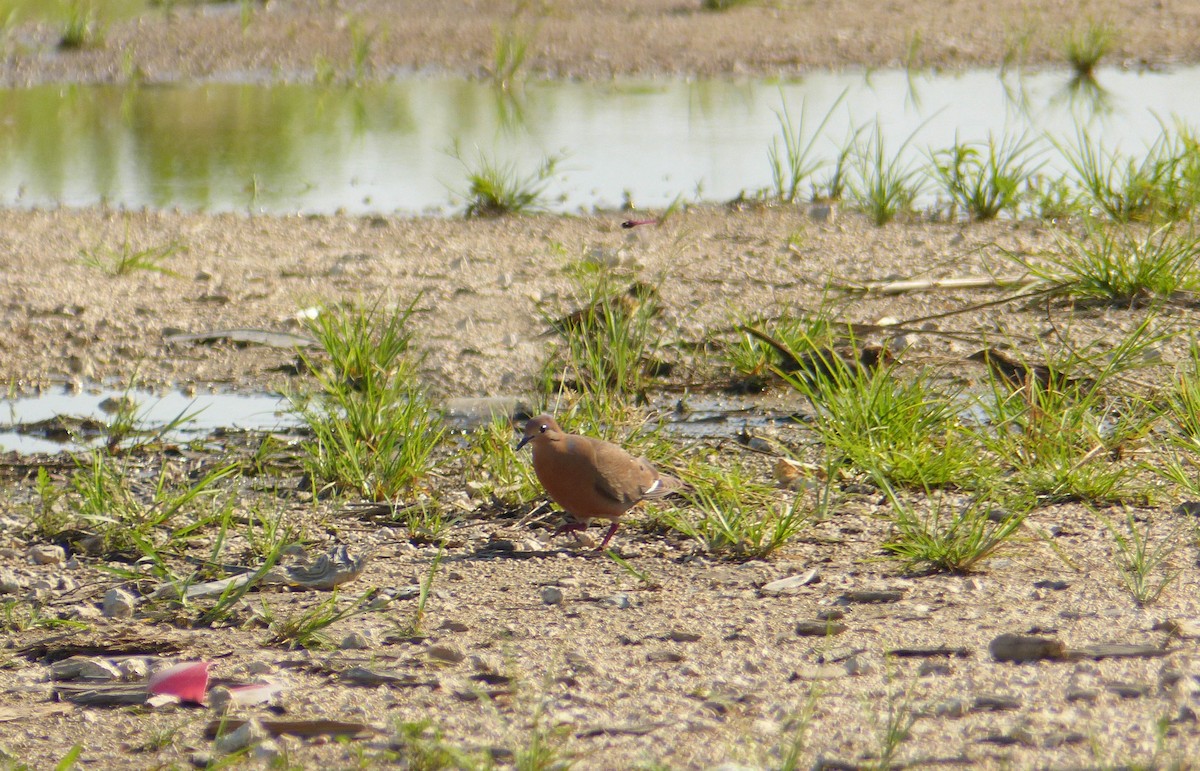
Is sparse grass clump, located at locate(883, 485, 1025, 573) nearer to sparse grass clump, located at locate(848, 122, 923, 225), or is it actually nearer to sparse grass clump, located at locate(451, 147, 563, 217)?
sparse grass clump, located at locate(848, 122, 923, 225)

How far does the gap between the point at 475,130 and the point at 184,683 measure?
25.0ft

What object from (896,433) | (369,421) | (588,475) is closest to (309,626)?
(588,475)

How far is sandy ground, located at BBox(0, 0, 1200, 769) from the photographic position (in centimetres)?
242

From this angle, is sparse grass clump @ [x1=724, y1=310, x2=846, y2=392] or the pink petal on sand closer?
the pink petal on sand

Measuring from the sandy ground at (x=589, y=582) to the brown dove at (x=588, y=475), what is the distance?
124 mm

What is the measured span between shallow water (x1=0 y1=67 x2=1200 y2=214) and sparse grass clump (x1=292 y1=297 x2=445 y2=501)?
3060mm

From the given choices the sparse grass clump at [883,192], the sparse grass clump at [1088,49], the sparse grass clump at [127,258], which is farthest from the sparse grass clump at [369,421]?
the sparse grass clump at [1088,49]

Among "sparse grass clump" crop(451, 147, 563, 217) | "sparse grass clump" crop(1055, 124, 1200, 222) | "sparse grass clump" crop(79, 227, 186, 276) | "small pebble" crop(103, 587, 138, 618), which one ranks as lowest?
"small pebble" crop(103, 587, 138, 618)

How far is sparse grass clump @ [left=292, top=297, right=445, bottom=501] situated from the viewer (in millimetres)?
3898

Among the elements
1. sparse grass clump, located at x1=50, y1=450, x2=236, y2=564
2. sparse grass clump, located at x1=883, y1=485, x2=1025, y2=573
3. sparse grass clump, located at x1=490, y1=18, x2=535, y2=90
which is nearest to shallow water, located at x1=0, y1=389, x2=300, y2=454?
sparse grass clump, located at x1=50, y1=450, x2=236, y2=564

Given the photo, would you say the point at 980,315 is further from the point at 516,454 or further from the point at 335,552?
the point at 335,552

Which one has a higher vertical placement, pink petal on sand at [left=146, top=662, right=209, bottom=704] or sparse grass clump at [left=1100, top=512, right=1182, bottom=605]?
sparse grass clump at [left=1100, top=512, right=1182, bottom=605]

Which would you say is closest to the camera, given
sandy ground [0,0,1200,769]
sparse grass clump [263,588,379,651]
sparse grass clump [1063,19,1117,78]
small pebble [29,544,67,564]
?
sandy ground [0,0,1200,769]

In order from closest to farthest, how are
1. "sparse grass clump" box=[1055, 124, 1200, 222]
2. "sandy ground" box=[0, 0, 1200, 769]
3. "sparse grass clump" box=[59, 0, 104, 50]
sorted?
"sandy ground" box=[0, 0, 1200, 769] → "sparse grass clump" box=[1055, 124, 1200, 222] → "sparse grass clump" box=[59, 0, 104, 50]
